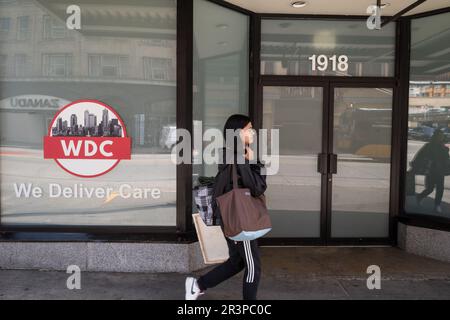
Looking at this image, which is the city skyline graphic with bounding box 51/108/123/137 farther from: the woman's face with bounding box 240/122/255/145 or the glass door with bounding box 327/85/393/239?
the glass door with bounding box 327/85/393/239

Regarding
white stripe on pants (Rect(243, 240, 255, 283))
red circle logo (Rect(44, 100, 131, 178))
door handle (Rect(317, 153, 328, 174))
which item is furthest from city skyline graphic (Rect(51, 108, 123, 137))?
door handle (Rect(317, 153, 328, 174))

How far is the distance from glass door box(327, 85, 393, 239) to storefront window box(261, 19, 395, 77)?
308mm

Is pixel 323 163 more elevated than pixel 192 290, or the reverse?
pixel 323 163

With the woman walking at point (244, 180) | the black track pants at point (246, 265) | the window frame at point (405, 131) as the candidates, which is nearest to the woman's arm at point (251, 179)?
the woman walking at point (244, 180)

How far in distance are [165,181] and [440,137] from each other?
3357 mm

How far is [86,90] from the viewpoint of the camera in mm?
4910

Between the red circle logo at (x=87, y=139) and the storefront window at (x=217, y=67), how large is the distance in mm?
865

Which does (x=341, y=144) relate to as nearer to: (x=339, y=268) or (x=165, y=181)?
(x=339, y=268)

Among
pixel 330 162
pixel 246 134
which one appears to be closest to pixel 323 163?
pixel 330 162

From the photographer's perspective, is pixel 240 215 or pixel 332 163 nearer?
pixel 240 215

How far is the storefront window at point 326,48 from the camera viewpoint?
585 centimetres

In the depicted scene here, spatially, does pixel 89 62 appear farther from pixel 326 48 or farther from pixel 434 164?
pixel 434 164

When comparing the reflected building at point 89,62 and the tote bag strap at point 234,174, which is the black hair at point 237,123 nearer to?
the tote bag strap at point 234,174

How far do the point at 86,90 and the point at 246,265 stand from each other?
103 inches
